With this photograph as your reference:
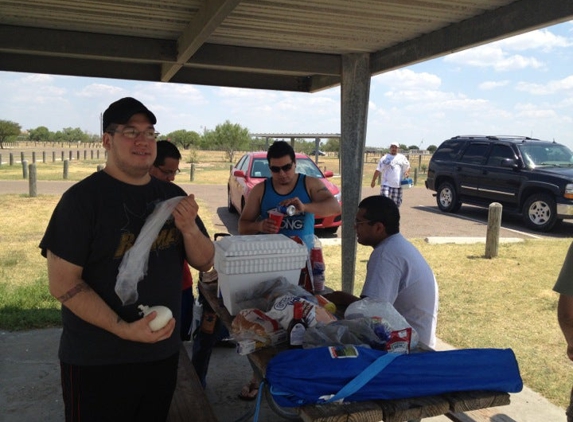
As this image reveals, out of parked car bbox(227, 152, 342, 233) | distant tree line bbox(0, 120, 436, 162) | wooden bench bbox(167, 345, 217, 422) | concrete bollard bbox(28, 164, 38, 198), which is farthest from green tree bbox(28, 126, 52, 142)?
wooden bench bbox(167, 345, 217, 422)

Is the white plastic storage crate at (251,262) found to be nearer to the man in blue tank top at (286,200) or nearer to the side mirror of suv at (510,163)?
the man in blue tank top at (286,200)

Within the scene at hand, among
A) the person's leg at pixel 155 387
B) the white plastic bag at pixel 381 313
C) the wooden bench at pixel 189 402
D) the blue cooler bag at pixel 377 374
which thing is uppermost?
the white plastic bag at pixel 381 313

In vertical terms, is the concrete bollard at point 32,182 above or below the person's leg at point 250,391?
above

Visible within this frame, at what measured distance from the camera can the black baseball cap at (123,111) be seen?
186 centimetres

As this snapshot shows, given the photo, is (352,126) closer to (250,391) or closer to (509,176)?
(250,391)

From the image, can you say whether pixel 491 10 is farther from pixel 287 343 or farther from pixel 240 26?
pixel 287 343

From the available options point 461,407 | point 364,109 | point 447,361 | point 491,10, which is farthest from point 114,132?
point 364,109

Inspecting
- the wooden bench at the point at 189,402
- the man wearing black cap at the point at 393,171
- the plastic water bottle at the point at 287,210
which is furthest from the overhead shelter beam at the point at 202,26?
the man wearing black cap at the point at 393,171

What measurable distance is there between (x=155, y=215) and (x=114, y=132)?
1.15ft

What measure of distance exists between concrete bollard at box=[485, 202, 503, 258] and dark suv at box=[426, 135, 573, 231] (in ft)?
11.3

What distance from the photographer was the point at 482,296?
250 inches

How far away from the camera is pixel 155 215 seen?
1841 millimetres

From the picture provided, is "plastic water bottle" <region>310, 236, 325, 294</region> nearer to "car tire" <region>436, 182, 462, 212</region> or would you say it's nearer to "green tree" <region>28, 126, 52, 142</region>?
"car tire" <region>436, 182, 462, 212</region>

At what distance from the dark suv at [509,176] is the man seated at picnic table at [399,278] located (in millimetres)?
9350
